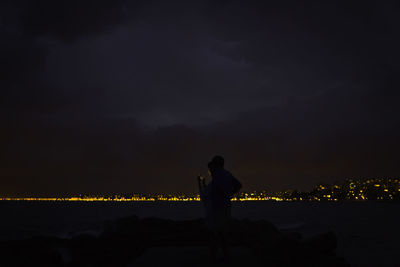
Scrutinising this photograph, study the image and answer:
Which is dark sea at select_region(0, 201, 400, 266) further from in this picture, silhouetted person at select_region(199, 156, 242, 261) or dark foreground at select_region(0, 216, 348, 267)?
silhouetted person at select_region(199, 156, 242, 261)

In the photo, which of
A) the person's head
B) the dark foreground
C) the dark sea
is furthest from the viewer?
the dark sea

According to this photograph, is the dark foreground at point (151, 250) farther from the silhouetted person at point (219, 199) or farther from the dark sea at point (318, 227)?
the dark sea at point (318, 227)

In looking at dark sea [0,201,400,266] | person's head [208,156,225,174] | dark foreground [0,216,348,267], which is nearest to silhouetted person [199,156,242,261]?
person's head [208,156,225,174]

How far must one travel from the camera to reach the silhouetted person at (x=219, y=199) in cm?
866

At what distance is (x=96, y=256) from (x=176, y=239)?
13.8 feet

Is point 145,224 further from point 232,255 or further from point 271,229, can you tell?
point 232,255

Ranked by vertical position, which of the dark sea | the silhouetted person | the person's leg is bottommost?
the dark sea

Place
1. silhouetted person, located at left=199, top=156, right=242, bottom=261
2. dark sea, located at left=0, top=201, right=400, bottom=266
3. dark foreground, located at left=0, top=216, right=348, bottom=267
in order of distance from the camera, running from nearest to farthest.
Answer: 1. silhouetted person, located at left=199, top=156, right=242, bottom=261
2. dark foreground, located at left=0, top=216, right=348, bottom=267
3. dark sea, located at left=0, top=201, right=400, bottom=266

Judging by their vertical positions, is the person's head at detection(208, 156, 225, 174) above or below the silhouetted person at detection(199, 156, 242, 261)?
above

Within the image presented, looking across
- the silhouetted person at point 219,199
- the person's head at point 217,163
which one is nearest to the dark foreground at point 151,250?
the silhouetted person at point 219,199

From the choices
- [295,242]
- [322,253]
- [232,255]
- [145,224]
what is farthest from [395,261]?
[145,224]

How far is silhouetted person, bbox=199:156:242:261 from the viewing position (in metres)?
8.66

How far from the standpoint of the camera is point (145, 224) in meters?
25.2

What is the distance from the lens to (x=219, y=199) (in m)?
8.76
